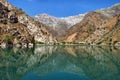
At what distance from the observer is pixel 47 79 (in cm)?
5881

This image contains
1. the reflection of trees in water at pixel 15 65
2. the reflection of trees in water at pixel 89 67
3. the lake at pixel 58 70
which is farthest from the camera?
the reflection of trees in water at pixel 89 67

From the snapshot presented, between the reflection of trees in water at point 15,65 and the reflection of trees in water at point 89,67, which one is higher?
the reflection of trees in water at point 15,65

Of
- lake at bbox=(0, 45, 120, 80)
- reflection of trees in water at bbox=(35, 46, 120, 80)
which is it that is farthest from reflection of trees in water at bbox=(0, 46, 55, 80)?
reflection of trees in water at bbox=(35, 46, 120, 80)

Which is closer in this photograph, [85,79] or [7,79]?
[7,79]

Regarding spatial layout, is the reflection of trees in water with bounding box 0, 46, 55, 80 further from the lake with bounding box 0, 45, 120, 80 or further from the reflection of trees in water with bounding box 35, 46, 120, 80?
the reflection of trees in water with bounding box 35, 46, 120, 80

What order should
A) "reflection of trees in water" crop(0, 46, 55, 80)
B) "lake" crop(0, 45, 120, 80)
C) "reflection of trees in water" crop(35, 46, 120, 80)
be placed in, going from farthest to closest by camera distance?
"reflection of trees in water" crop(35, 46, 120, 80) < "reflection of trees in water" crop(0, 46, 55, 80) < "lake" crop(0, 45, 120, 80)

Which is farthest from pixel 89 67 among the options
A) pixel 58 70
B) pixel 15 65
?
pixel 15 65

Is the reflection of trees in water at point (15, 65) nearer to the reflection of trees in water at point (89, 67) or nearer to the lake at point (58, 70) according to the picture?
the lake at point (58, 70)

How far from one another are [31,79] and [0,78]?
20.8 feet

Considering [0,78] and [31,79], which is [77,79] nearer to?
[31,79]

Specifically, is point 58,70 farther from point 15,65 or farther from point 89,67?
point 15,65

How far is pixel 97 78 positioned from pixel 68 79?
20.5 ft

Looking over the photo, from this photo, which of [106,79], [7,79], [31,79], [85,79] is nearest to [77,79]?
[85,79]

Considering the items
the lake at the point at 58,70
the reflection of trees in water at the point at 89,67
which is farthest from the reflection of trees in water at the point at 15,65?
the reflection of trees in water at the point at 89,67
